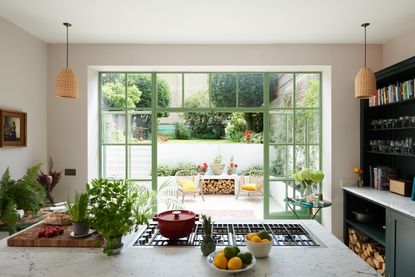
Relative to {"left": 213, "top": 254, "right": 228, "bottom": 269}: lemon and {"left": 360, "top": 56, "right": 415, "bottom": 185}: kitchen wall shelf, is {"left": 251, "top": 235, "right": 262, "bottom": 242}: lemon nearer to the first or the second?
{"left": 213, "top": 254, "right": 228, "bottom": 269}: lemon

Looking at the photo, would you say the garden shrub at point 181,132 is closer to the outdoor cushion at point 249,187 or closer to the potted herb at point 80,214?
the outdoor cushion at point 249,187

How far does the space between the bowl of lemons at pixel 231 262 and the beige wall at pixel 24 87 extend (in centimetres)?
284

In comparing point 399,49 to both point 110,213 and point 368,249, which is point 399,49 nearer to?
point 368,249

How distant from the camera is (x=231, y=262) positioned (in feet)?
4.30

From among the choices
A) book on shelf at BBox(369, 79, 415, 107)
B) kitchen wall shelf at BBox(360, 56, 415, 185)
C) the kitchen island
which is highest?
book on shelf at BBox(369, 79, 415, 107)

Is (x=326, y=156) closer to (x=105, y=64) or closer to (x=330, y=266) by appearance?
(x=330, y=266)

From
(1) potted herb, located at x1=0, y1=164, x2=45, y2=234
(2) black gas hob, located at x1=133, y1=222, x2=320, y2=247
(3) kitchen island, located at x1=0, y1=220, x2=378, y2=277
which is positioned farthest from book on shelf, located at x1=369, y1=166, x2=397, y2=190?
(1) potted herb, located at x1=0, y1=164, x2=45, y2=234

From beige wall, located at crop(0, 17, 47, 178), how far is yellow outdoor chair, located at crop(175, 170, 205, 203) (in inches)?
138

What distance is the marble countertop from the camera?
8.61ft

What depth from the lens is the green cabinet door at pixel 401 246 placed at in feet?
8.14

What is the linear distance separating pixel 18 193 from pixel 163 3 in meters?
2.28

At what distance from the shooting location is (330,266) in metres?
1.43

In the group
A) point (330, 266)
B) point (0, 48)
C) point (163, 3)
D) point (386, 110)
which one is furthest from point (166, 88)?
point (330, 266)

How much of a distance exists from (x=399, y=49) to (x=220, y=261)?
3.65 metres
